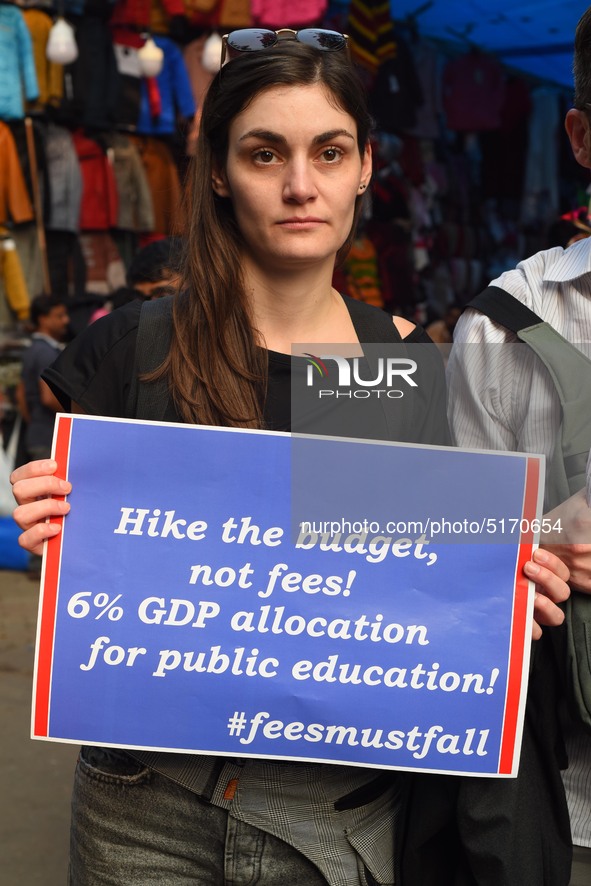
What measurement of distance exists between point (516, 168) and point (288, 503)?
31.4 feet

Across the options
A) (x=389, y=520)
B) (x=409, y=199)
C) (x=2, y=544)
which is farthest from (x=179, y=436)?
(x=409, y=199)

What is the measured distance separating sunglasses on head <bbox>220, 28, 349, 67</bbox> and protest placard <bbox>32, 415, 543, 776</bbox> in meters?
0.66

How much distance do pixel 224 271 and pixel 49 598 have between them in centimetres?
61

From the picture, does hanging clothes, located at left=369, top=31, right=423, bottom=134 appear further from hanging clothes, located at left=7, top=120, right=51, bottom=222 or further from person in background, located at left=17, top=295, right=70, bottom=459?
person in background, located at left=17, top=295, right=70, bottom=459

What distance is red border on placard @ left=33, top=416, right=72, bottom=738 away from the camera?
1671mm

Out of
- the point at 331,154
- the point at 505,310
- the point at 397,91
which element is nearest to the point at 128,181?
the point at 397,91

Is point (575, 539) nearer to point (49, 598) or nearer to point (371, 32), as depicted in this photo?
point (49, 598)

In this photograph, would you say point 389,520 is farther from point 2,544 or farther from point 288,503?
point 2,544

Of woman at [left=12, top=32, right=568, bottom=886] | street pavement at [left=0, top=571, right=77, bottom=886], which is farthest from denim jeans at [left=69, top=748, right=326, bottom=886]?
street pavement at [left=0, top=571, right=77, bottom=886]

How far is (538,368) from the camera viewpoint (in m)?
1.73

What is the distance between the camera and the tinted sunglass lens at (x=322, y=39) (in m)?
1.80

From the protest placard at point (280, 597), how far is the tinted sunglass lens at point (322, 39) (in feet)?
2.23

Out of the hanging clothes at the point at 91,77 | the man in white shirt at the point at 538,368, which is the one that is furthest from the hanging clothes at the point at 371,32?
the man in white shirt at the point at 538,368

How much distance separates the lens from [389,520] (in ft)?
5.49
